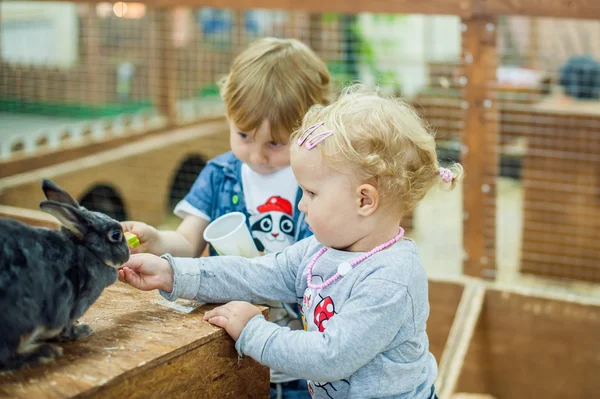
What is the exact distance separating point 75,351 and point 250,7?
71.5 inches

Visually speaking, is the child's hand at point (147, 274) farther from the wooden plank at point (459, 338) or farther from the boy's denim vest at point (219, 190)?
the wooden plank at point (459, 338)

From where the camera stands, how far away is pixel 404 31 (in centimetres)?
843

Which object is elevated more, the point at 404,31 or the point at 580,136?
the point at 404,31

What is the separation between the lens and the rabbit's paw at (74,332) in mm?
1009

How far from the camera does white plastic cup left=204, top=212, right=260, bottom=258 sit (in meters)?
1.36

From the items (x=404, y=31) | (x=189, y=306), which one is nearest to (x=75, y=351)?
(x=189, y=306)

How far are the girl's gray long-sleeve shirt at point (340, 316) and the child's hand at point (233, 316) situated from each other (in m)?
0.02

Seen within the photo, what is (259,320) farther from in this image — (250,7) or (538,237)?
(538,237)

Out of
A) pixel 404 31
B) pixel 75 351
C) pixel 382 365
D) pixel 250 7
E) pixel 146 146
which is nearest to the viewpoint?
pixel 75 351

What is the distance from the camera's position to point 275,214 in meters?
1.54

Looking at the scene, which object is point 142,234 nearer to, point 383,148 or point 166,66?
point 383,148

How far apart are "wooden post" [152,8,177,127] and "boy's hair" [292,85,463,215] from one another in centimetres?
295

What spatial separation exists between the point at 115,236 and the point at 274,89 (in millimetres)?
520

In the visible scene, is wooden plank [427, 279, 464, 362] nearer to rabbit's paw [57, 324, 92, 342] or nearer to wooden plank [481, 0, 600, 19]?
wooden plank [481, 0, 600, 19]
